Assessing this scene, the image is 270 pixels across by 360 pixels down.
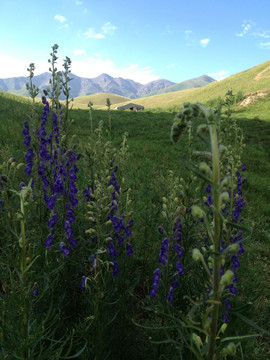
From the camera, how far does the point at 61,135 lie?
301 cm

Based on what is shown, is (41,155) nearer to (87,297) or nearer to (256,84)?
(87,297)

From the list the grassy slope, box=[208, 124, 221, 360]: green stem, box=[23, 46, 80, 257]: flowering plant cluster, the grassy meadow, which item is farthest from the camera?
the grassy slope

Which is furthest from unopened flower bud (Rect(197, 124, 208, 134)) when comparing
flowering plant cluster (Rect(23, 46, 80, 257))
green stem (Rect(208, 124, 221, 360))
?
flowering plant cluster (Rect(23, 46, 80, 257))

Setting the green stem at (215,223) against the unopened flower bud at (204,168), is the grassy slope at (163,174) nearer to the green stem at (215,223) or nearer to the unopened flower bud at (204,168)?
the green stem at (215,223)

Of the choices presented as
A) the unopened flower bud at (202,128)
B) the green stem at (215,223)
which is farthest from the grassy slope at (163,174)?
the unopened flower bud at (202,128)

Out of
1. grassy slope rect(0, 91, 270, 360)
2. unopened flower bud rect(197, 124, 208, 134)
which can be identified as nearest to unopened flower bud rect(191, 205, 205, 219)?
unopened flower bud rect(197, 124, 208, 134)

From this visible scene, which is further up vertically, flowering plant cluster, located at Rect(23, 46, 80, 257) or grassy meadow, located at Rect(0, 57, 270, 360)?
flowering plant cluster, located at Rect(23, 46, 80, 257)

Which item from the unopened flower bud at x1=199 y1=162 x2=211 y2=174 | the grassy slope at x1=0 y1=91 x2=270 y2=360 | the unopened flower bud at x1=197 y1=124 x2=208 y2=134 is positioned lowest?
the grassy slope at x1=0 y1=91 x2=270 y2=360

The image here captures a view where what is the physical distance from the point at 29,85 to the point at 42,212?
178cm

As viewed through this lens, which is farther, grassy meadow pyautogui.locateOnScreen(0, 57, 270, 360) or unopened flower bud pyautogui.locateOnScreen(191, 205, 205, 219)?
grassy meadow pyautogui.locateOnScreen(0, 57, 270, 360)

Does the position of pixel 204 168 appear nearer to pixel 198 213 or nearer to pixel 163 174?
pixel 198 213

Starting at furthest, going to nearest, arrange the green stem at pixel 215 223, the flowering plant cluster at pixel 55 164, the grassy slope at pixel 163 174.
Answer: the grassy slope at pixel 163 174, the flowering plant cluster at pixel 55 164, the green stem at pixel 215 223

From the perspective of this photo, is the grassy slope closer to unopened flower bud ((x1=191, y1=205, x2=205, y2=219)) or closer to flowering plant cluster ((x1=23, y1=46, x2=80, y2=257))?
flowering plant cluster ((x1=23, y1=46, x2=80, y2=257))

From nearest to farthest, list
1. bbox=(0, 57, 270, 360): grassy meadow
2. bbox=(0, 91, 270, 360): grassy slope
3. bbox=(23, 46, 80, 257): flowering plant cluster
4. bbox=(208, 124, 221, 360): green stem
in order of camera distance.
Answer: bbox=(208, 124, 221, 360): green stem → bbox=(0, 57, 270, 360): grassy meadow → bbox=(23, 46, 80, 257): flowering plant cluster → bbox=(0, 91, 270, 360): grassy slope
